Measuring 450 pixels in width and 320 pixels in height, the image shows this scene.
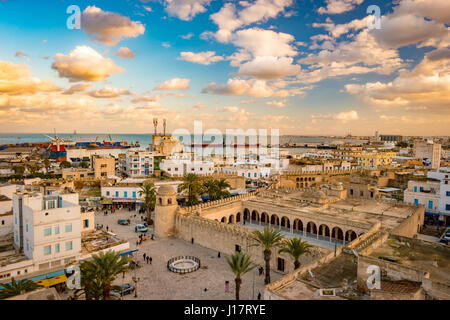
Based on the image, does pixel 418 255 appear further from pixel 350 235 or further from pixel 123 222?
pixel 123 222

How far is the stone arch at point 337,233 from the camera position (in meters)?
32.8

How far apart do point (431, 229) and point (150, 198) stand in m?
36.7

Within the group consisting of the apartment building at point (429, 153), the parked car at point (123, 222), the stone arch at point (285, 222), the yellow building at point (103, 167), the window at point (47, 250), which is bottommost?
the parked car at point (123, 222)

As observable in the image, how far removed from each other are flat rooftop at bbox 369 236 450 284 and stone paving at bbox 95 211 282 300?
8675 mm

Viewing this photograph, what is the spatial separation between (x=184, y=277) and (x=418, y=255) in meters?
17.7

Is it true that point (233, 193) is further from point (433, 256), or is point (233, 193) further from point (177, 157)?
point (433, 256)

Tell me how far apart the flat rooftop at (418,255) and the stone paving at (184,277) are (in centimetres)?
868

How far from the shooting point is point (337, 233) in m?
33.1

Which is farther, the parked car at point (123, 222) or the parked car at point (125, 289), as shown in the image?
the parked car at point (123, 222)

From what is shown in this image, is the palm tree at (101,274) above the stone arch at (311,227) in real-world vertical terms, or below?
above

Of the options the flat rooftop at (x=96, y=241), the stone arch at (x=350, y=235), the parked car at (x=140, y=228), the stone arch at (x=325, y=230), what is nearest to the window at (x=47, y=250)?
the flat rooftop at (x=96, y=241)

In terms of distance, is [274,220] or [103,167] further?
[103,167]

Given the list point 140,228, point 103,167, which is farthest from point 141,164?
point 140,228

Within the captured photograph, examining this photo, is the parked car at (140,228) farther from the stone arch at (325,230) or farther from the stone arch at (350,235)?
the stone arch at (350,235)
